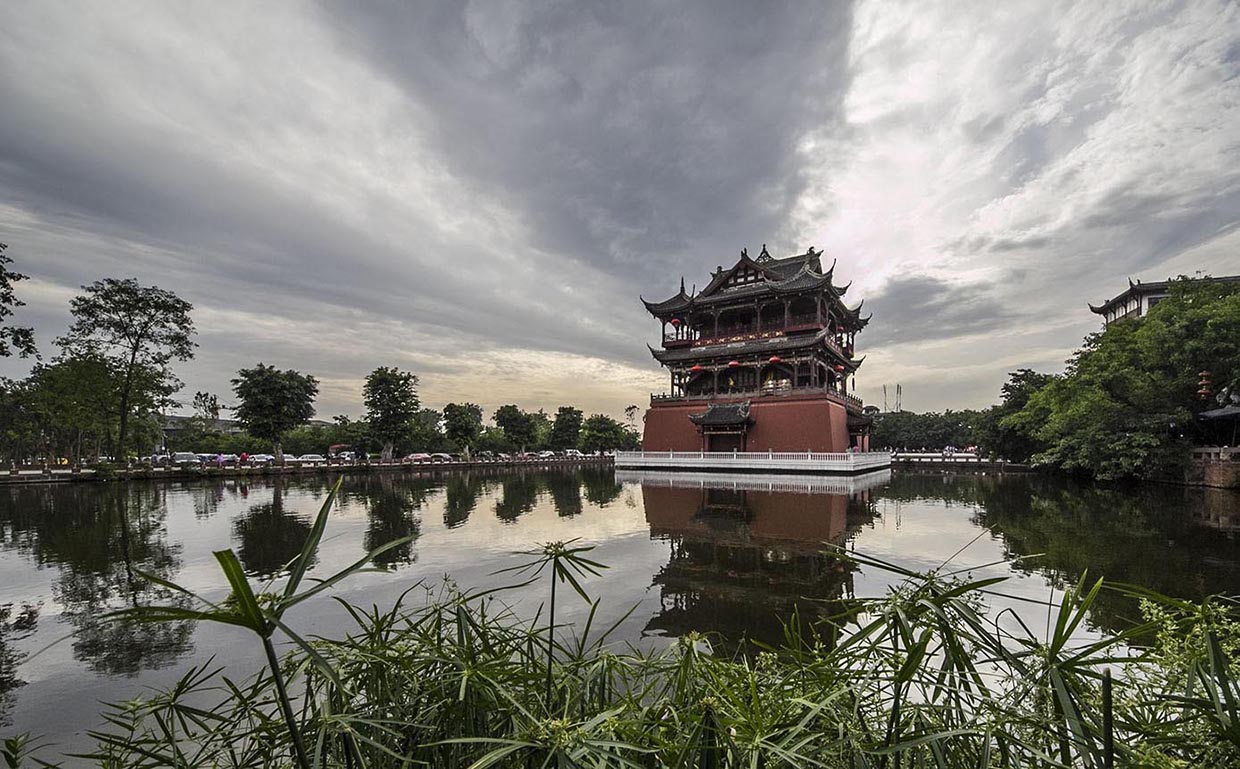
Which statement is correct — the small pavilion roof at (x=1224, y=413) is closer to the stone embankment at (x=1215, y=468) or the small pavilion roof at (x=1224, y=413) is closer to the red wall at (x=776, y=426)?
the stone embankment at (x=1215, y=468)

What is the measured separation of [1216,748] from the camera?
1119mm

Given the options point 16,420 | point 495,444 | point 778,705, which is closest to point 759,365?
point 778,705

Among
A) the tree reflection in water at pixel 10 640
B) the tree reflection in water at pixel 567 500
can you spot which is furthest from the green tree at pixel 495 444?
the tree reflection in water at pixel 10 640

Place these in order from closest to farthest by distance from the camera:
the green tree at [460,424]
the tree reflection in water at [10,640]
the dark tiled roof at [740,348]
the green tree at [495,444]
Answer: the tree reflection in water at [10,640], the dark tiled roof at [740,348], the green tree at [460,424], the green tree at [495,444]

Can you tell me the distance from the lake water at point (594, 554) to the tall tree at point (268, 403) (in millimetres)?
13081

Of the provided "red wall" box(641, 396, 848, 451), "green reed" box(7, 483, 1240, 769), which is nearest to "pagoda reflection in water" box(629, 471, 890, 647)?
"green reed" box(7, 483, 1240, 769)

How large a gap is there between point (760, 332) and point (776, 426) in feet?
16.7

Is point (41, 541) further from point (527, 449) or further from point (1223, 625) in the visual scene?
point (527, 449)

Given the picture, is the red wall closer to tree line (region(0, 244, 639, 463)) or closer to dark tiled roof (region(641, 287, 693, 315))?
dark tiled roof (region(641, 287, 693, 315))

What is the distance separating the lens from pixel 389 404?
31.9 meters

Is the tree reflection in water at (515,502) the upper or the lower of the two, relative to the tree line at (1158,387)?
lower

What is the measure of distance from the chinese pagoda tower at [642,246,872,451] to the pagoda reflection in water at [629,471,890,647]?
8629 mm

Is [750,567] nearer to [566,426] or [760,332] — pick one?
[760,332]

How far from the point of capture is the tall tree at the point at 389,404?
1249 inches
